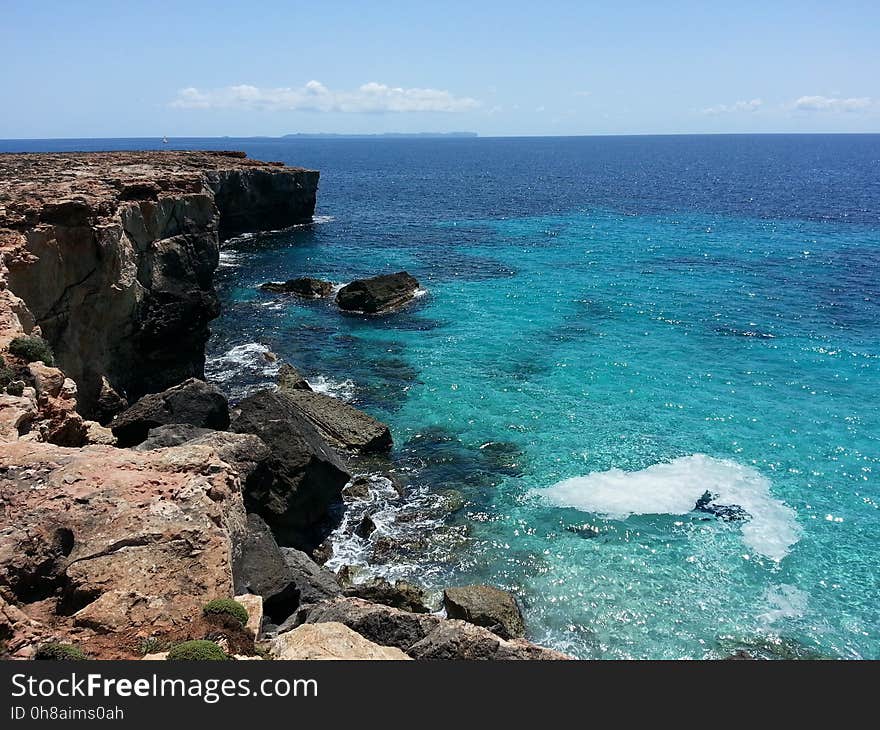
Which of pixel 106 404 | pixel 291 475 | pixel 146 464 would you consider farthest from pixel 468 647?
pixel 106 404

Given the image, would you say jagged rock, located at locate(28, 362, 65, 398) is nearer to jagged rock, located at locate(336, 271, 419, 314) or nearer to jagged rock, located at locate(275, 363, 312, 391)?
jagged rock, located at locate(275, 363, 312, 391)

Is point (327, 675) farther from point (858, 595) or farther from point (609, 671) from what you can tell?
point (858, 595)

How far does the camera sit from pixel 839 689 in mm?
9461

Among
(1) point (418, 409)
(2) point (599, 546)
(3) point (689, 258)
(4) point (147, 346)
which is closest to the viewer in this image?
(2) point (599, 546)

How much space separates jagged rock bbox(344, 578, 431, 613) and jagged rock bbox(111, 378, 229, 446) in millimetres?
9153

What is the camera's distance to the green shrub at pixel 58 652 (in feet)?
36.9

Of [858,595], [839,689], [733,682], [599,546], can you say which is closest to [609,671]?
[733,682]

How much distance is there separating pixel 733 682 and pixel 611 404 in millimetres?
30040

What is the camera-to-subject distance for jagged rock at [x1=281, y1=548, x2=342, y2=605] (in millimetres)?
19678

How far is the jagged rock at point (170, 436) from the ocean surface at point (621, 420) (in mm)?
8165

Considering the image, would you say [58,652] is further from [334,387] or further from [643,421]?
[643,421]

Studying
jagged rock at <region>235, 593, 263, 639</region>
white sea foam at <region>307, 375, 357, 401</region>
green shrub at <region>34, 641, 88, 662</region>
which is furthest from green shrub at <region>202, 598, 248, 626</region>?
white sea foam at <region>307, 375, 357, 401</region>

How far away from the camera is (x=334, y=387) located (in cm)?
4172

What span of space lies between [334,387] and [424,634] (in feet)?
90.4
